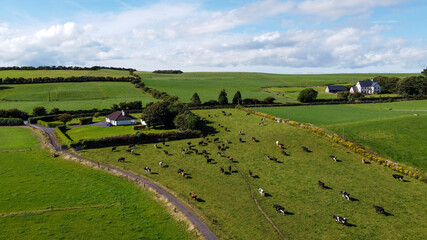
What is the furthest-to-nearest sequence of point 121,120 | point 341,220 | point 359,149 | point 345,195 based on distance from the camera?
point 121,120 → point 359,149 → point 345,195 → point 341,220

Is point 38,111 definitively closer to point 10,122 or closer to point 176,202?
point 10,122

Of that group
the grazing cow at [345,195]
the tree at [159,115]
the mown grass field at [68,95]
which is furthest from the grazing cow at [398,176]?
the mown grass field at [68,95]

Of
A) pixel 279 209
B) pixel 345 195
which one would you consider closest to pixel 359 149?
pixel 345 195

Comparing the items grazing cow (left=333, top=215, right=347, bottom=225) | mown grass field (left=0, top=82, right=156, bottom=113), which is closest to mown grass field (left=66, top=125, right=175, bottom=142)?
mown grass field (left=0, top=82, right=156, bottom=113)

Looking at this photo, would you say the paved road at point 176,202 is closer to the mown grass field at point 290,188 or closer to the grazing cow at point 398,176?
the mown grass field at point 290,188

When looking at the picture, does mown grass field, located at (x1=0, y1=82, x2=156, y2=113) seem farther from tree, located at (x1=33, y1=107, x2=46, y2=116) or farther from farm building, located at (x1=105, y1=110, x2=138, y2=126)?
farm building, located at (x1=105, y1=110, x2=138, y2=126)

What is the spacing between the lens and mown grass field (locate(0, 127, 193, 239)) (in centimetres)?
2954

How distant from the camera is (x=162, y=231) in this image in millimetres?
30094

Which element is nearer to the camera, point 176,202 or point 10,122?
point 176,202

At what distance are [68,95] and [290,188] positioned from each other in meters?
140

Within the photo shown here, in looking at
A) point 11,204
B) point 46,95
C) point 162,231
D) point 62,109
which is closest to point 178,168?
point 162,231

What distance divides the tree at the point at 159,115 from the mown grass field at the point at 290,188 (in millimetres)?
16509

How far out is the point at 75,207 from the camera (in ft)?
115

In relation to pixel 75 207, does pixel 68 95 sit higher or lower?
higher
